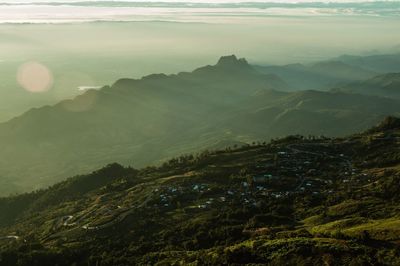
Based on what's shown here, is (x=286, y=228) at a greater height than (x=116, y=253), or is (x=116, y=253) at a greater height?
(x=286, y=228)

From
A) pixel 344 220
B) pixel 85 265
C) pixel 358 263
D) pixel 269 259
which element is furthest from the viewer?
pixel 85 265

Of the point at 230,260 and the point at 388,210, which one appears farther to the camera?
the point at 388,210

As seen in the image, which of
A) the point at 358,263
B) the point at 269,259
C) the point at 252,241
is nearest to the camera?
the point at 358,263

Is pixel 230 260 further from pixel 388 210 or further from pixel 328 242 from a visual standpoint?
pixel 388 210

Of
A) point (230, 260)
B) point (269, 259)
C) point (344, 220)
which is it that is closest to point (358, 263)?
point (269, 259)

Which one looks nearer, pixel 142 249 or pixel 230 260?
pixel 230 260

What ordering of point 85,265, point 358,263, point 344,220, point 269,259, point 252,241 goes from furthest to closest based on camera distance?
point 85,265
point 344,220
point 252,241
point 269,259
point 358,263

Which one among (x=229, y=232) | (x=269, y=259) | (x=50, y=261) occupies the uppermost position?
(x=269, y=259)

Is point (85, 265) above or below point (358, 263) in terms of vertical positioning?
below

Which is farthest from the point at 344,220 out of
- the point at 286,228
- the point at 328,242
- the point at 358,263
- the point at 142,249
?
the point at 142,249

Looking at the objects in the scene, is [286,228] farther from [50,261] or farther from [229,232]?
[50,261]
